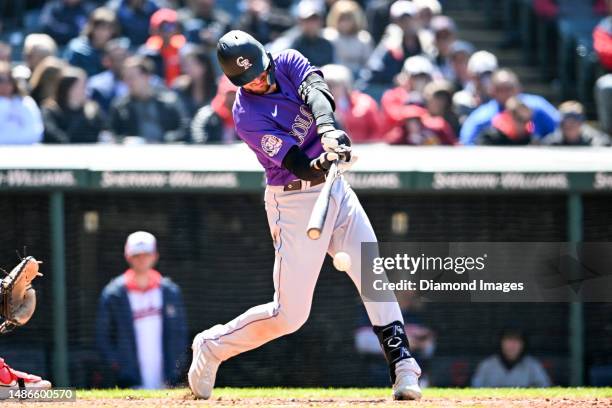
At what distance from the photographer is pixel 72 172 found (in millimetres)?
8844

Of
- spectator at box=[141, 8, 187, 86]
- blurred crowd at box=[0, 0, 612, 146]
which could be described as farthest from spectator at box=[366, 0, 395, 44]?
spectator at box=[141, 8, 187, 86]

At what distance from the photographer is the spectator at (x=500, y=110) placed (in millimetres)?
10453

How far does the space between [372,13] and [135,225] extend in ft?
14.7

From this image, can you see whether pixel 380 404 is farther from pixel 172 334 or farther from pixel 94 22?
pixel 94 22

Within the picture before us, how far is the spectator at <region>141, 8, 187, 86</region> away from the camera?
11750 millimetres

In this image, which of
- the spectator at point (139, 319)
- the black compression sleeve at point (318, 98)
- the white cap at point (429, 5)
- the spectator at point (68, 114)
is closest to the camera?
the black compression sleeve at point (318, 98)

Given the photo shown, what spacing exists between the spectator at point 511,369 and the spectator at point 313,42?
3.55 metres

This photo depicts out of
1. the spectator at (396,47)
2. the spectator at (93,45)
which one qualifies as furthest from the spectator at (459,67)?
the spectator at (93,45)

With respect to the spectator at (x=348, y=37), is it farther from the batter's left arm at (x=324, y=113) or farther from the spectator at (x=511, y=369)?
the batter's left arm at (x=324, y=113)

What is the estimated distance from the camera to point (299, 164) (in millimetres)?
5934

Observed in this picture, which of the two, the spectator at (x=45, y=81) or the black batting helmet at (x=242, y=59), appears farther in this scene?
the spectator at (x=45, y=81)

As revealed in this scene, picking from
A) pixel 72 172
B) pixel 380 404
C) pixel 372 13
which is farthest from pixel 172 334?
pixel 372 13

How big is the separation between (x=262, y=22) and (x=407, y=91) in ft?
6.12

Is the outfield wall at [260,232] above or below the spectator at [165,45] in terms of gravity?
below
